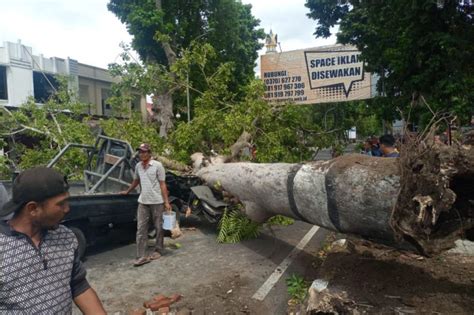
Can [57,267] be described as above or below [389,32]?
below

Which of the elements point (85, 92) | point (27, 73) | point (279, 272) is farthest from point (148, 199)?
point (85, 92)

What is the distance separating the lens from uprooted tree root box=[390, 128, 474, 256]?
2.72 meters

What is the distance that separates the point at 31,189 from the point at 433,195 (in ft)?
8.34

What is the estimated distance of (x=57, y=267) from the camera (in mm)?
1868

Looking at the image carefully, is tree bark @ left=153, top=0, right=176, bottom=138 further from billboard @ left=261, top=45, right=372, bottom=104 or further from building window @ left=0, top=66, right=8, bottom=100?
building window @ left=0, top=66, right=8, bottom=100

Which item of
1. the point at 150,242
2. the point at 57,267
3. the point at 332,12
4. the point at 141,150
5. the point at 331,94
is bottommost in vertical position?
the point at 150,242

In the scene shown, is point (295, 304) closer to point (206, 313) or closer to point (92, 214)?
point (206, 313)

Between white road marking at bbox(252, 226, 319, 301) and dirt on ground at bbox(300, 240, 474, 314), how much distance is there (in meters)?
0.78

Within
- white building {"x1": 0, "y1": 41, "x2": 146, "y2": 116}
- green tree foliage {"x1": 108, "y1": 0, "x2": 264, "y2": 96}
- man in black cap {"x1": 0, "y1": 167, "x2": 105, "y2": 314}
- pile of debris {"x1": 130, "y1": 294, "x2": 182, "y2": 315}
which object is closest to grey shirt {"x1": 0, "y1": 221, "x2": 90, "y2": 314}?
man in black cap {"x1": 0, "y1": 167, "x2": 105, "y2": 314}

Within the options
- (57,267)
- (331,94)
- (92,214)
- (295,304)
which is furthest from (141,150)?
(331,94)

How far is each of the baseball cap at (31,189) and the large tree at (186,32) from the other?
10248 mm

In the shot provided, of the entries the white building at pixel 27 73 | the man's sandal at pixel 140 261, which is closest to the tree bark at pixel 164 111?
the white building at pixel 27 73

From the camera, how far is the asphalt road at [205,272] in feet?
14.0

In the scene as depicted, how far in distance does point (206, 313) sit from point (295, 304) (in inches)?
38.6
